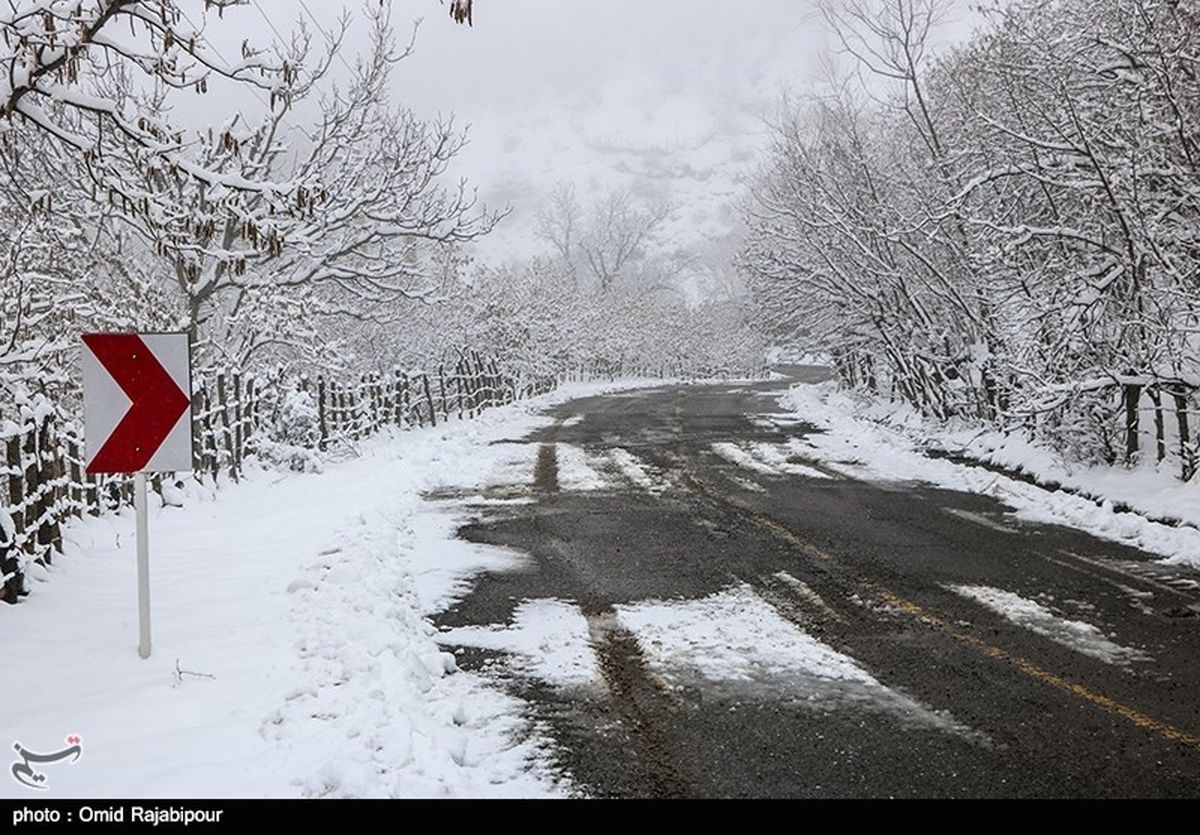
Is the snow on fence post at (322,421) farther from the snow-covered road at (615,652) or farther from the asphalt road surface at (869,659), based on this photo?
the asphalt road surface at (869,659)

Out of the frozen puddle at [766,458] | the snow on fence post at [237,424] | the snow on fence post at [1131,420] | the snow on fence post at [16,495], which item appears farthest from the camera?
the frozen puddle at [766,458]

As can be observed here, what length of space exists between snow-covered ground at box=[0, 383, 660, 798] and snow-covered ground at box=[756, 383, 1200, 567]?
6462 mm

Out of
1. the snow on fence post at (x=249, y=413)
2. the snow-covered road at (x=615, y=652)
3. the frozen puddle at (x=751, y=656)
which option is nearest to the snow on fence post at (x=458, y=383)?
the snow on fence post at (x=249, y=413)

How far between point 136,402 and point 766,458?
1194cm

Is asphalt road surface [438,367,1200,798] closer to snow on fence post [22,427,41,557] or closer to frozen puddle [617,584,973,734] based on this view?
frozen puddle [617,584,973,734]

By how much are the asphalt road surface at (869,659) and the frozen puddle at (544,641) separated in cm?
11

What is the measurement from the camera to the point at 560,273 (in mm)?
70375

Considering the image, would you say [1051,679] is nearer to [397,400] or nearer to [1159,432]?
[1159,432]

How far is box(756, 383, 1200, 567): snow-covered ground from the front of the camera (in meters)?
9.39

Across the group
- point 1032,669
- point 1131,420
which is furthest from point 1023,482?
point 1032,669

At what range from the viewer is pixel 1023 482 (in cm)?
1262

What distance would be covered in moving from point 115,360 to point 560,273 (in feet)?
216

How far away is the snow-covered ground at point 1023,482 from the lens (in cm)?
939

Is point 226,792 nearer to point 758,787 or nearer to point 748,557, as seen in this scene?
point 758,787
